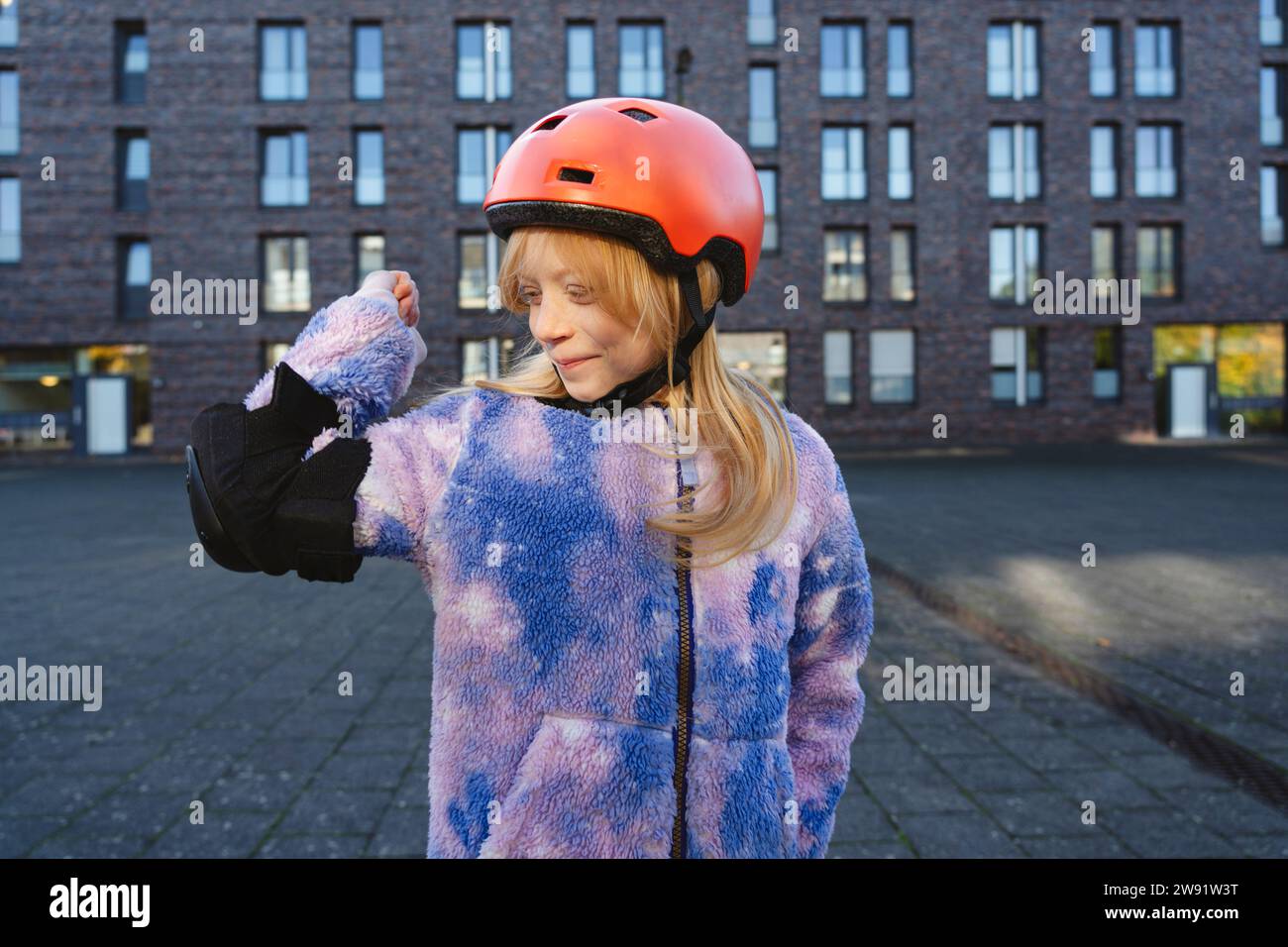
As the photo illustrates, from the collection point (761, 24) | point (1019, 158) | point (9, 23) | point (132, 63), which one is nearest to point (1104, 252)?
point (1019, 158)

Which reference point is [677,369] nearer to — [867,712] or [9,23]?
[867,712]

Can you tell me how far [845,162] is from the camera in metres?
30.5

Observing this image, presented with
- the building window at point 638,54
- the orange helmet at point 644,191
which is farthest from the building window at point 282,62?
the orange helmet at point 644,191

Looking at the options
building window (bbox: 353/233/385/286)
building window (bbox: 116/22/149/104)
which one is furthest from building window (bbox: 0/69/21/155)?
building window (bbox: 353/233/385/286)

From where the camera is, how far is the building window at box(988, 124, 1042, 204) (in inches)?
1205

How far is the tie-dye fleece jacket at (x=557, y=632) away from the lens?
1317 millimetres

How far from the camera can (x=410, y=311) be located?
4.91ft

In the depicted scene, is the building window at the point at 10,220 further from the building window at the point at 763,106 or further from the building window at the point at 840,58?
the building window at the point at 840,58

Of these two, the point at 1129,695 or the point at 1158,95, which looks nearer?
the point at 1129,695

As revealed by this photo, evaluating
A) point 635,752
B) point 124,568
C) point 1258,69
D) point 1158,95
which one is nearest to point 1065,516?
point 124,568

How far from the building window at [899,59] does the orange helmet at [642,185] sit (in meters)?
32.2

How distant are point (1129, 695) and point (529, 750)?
14.7ft

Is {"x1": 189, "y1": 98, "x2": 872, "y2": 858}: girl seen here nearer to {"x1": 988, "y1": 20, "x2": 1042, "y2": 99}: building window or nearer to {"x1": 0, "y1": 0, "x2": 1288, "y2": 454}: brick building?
{"x1": 0, "y1": 0, "x2": 1288, "y2": 454}: brick building
